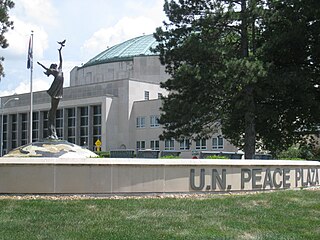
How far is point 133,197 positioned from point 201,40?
1524 cm

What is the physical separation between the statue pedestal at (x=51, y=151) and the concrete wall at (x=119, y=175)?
4.90 m

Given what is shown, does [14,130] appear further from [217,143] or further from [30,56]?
[30,56]

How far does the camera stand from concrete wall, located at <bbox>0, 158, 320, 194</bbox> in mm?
13969

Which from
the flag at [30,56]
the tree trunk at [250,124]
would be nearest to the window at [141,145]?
the flag at [30,56]

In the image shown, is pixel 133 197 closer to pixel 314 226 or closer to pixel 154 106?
pixel 314 226

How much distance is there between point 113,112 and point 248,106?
4710 centimetres

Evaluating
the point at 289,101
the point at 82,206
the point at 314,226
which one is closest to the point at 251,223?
the point at 314,226

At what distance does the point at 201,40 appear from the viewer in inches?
1097

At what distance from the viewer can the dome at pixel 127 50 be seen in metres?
85.9

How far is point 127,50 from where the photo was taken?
89.0 meters

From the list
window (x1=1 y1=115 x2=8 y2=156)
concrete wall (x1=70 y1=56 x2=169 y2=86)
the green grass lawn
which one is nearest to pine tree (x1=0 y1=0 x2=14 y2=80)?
the green grass lawn

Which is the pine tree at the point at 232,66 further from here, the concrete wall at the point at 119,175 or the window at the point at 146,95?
the window at the point at 146,95

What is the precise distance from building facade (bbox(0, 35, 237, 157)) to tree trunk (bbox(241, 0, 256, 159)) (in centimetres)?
3373

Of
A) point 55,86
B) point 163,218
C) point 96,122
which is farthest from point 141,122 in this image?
point 163,218
